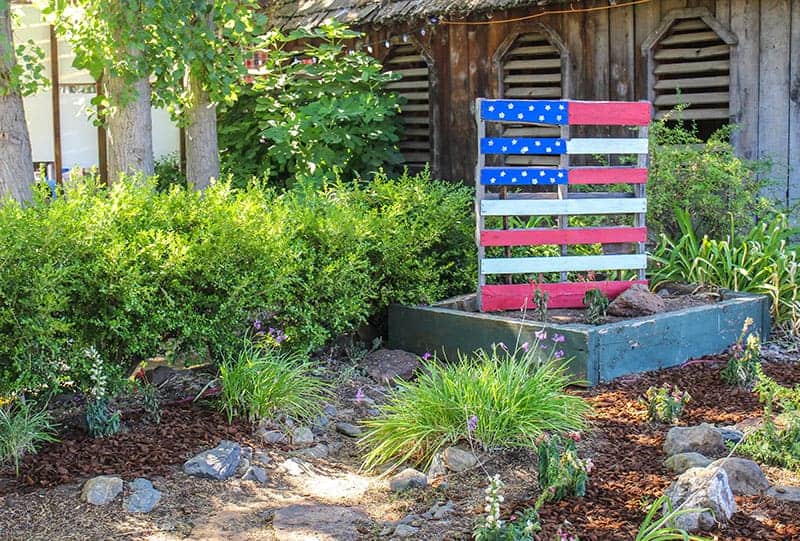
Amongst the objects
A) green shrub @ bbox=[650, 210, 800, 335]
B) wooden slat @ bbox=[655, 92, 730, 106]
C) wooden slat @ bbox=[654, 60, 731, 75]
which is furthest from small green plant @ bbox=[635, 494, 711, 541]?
wooden slat @ bbox=[654, 60, 731, 75]

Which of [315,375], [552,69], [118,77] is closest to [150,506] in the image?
[315,375]

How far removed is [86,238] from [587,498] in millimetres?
2969

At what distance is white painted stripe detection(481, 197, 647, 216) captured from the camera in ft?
25.1

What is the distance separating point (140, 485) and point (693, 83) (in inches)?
277

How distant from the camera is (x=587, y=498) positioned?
4629 mm

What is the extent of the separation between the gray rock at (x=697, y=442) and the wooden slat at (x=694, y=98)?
5.25 m

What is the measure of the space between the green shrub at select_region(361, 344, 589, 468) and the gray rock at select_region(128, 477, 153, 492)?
3.56 ft

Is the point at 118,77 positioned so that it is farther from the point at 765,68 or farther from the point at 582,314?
the point at 765,68

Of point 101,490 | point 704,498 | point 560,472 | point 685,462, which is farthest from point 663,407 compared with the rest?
point 101,490

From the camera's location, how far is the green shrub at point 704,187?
29.4 ft

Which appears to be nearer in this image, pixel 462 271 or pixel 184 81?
pixel 462 271

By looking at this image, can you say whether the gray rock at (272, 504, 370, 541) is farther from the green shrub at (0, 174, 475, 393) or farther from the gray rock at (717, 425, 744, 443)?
the gray rock at (717, 425, 744, 443)

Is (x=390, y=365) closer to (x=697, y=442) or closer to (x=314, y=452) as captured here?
(x=314, y=452)

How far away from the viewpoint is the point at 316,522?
4.59 metres
